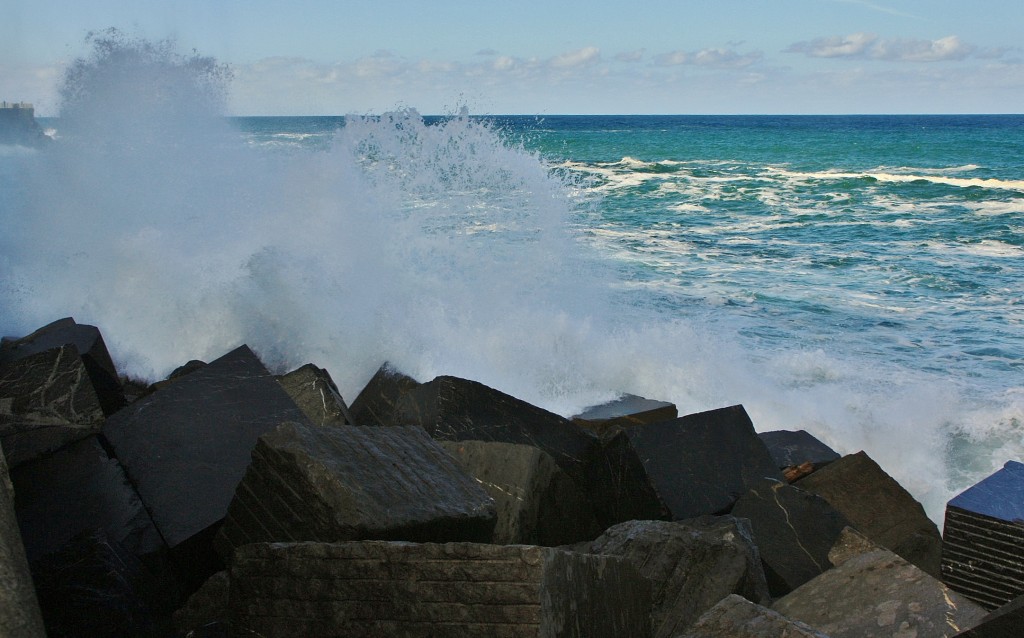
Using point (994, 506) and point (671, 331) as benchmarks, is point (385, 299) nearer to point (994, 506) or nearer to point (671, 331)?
point (671, 331)

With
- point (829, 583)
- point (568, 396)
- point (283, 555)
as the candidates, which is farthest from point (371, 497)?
point (568, 396)

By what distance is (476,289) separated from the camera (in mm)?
7793

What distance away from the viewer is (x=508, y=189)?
10.3 meters

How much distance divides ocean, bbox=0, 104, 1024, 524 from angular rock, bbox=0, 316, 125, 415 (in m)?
0.75

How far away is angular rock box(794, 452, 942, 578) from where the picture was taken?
3.75 metres

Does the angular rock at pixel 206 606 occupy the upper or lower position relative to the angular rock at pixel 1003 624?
lower

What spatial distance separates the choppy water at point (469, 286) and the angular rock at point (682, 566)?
266cm

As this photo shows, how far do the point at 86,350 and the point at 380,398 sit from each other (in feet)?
5.11

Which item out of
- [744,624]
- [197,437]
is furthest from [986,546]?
[197,437]

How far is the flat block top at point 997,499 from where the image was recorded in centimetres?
312

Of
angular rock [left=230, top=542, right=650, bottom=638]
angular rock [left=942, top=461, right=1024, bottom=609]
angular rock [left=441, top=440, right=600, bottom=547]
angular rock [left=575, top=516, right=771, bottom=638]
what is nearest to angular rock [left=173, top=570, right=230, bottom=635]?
angular rock [left=230, top=542, right=650, bottom=638]

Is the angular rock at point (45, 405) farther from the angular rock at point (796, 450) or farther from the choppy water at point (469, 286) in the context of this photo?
the angular rock at point (796, 450)

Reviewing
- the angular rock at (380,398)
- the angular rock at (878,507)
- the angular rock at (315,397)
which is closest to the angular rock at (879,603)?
the angular rock at (878,507)

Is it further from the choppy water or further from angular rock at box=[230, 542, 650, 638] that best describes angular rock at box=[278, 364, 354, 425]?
angular rock at box=[230, 542, 650, 638]
